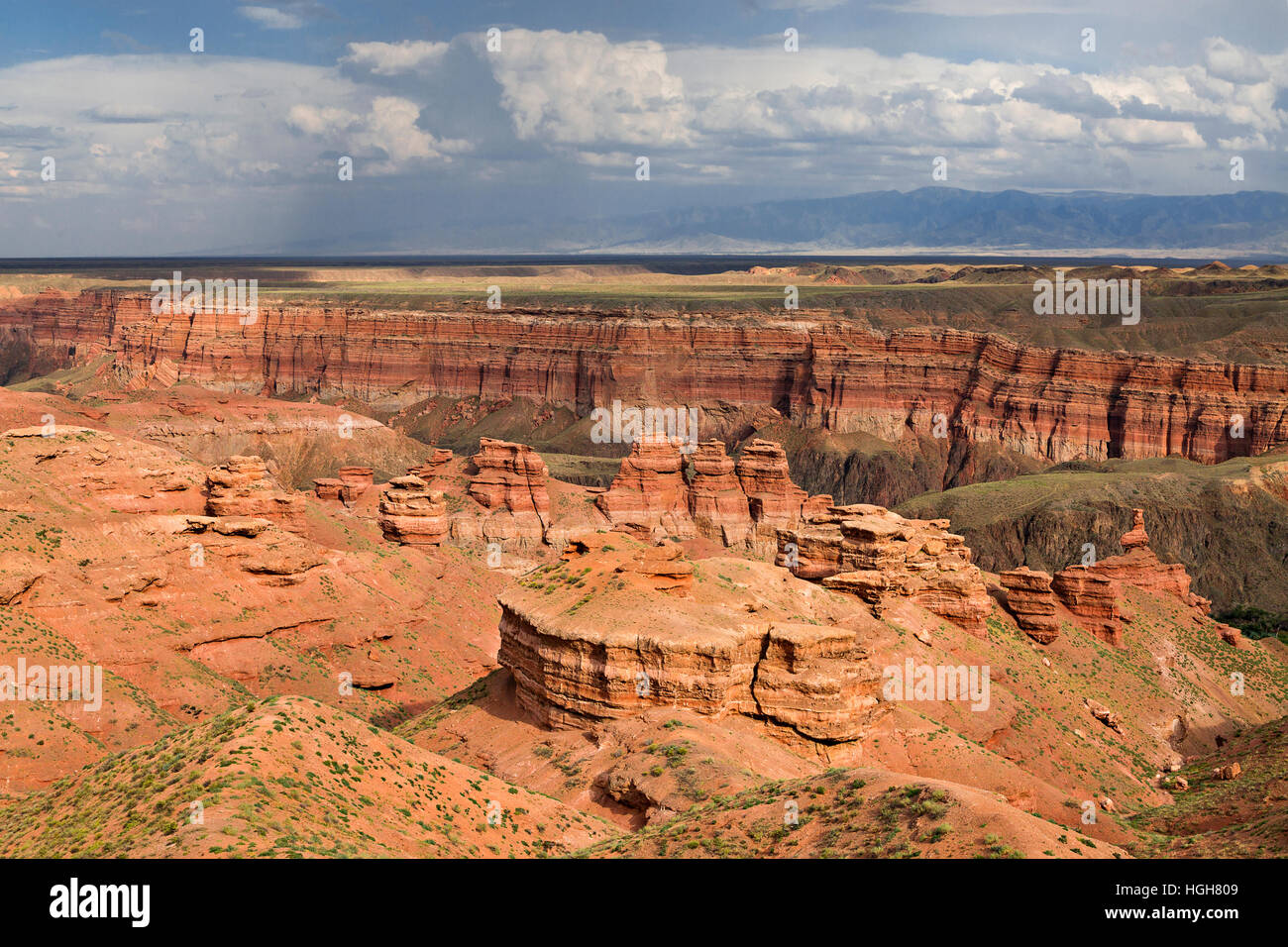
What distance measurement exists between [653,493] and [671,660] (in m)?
64.0

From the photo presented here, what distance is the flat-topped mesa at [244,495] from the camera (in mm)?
59562

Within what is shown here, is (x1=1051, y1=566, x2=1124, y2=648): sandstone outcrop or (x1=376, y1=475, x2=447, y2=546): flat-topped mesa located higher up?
(x1=376, y1=475, x2=447, y2=546): flat-topped mesa

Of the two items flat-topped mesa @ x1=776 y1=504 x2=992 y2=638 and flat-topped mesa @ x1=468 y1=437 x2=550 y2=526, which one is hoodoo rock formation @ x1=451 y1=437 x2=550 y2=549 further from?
flat-topped mesa @ x1=776 y1=504 x2=992 y2=638

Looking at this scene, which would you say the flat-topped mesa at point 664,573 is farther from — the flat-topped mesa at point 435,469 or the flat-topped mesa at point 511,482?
the flat-topped mesa at point 435,469

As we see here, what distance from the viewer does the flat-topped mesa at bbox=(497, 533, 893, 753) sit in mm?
38312

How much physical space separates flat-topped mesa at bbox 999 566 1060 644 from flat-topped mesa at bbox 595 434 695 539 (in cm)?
4028

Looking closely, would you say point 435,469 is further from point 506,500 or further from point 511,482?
point 506,500

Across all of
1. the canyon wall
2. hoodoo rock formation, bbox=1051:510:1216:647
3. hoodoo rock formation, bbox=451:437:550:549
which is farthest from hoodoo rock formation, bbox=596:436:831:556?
the canyon wall

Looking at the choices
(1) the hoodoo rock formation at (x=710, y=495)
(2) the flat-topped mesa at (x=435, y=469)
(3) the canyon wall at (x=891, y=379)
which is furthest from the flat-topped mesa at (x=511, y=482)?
(3) the canyon wall at (x=891, y=379)

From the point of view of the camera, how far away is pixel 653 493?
4018 inches

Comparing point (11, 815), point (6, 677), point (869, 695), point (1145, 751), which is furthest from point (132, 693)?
point (1145, 751)

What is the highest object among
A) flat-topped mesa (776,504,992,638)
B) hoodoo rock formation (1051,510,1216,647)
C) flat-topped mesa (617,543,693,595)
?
flat-topped mesa (617,543,693,595)
